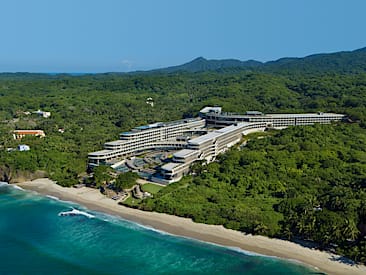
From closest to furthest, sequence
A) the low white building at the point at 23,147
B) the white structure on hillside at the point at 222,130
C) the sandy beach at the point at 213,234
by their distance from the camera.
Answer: the sandy beach at the point at 213,234, the white structure on hillside at the point at 222,130, the low white building at the point at 23,147

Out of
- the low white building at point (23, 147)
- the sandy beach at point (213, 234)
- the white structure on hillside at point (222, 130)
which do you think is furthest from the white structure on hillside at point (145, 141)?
the low white building at point (23, 147)

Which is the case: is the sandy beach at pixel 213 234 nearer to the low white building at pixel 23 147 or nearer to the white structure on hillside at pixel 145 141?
the white structure on hillside at pixel 145 141

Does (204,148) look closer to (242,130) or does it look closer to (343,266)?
(242,130)

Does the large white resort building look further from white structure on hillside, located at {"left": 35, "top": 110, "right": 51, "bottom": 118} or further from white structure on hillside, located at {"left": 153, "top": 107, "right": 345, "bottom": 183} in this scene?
white structure on hillside, located at {"left": 35, "top": 110, "right": 51, "bottom": 118}

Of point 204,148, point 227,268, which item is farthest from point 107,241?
point 204,148

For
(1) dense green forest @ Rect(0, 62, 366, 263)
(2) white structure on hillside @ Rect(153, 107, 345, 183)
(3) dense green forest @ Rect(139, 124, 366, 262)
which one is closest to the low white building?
(1) dense green forest @ Rect(0, 62, 366, 263)

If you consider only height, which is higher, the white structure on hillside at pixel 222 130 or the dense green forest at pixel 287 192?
the white structure on hillside at pixel 222 130
